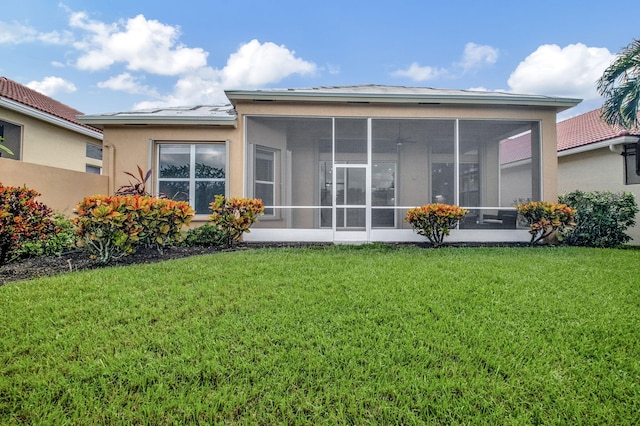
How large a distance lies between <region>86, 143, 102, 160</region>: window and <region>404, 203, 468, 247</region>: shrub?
1409 cm

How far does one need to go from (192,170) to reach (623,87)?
38.8 feet

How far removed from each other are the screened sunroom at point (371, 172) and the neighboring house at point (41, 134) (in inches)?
263

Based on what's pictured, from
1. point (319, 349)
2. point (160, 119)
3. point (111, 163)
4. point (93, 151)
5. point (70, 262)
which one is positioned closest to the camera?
point (319, 349)

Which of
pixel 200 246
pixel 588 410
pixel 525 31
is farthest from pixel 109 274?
pixel 525 31

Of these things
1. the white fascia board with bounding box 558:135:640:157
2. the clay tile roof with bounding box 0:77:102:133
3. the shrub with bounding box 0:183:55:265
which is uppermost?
the clay tile roof with bounding box 0:77:102:133

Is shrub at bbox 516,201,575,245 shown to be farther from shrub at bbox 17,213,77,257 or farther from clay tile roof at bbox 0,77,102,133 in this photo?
clay tile roof at bbox 0,77,102,133

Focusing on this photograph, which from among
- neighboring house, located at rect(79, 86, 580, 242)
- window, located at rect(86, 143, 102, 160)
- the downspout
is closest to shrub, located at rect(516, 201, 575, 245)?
neighboring house, located at rect(79, 86, 580, 242)

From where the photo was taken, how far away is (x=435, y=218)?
7.48m

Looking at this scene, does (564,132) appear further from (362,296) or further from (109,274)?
(109,274)

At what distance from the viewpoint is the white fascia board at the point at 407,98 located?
8039 millimetres

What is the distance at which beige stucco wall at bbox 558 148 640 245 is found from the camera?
984 cm

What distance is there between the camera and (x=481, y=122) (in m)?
9.05

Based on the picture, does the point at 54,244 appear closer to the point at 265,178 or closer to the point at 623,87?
the point at 265,178

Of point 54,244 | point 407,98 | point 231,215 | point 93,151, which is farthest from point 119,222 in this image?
point 93,151
